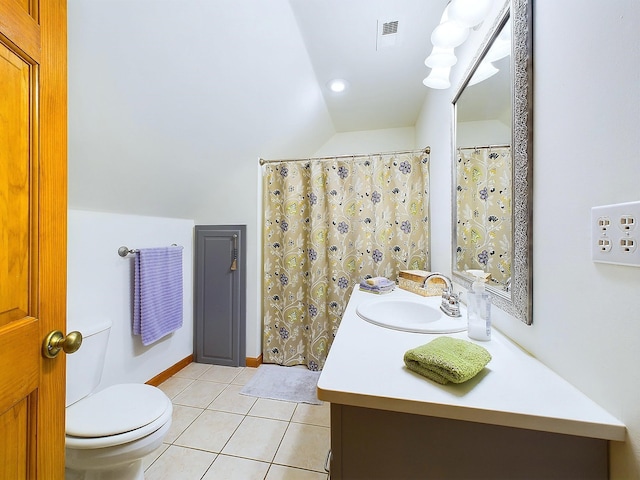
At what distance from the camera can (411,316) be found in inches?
51.8

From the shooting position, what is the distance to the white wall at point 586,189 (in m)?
0.46

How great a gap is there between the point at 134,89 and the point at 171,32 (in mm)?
283

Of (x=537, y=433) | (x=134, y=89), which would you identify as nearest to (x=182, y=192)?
(x=134, y=89)

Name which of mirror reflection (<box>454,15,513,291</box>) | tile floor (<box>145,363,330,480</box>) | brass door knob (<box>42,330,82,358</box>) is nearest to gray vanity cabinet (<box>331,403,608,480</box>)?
mirror reflection (<box>454,15,513,291</box>)

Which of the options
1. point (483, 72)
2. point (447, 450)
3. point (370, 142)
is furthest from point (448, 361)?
point (370, 142)

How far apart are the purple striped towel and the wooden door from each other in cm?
112

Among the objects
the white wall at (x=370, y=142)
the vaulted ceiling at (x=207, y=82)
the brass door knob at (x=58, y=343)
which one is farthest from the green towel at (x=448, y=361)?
the white wall at (x=370, y=142)

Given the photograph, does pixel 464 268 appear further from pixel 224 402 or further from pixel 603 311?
pixel 224 402

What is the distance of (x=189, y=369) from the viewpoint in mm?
2234

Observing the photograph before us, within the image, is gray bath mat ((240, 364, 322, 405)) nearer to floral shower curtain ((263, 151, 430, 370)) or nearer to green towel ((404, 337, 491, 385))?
floral shower curtain ((263, 151, 430, 370))

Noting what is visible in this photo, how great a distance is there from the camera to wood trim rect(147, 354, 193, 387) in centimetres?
195

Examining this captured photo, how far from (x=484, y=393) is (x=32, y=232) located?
1088 millimetres

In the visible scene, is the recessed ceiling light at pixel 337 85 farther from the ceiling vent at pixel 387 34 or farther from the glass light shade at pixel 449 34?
the glass light shade at pixel 449 34

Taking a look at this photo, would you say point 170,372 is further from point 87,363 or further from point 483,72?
point 483,72
